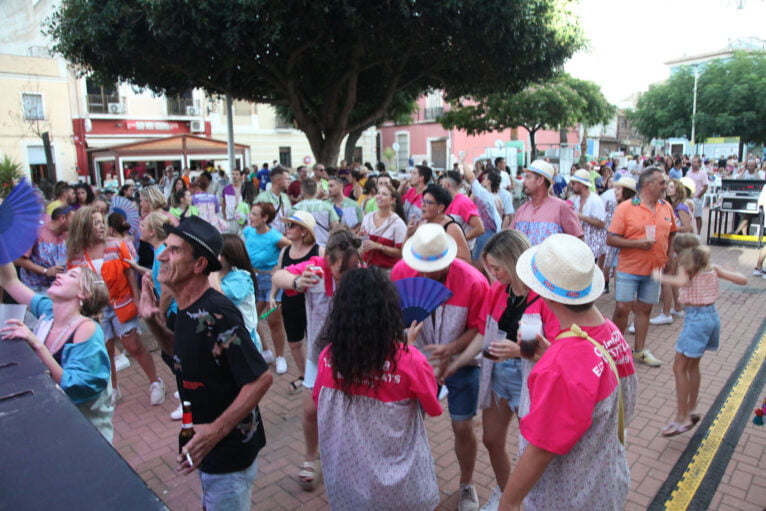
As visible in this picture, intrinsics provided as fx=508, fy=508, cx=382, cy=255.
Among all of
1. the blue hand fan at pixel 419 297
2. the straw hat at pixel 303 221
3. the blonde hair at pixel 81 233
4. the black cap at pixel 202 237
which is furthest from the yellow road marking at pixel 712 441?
the blonde hair at pixel 81 233

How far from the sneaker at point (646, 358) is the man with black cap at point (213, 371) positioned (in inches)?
182

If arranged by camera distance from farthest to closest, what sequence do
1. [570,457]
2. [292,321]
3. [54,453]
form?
[292,321] → [570,457] → [54,453]

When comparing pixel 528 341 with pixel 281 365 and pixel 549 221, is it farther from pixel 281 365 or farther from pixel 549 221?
pixel 281 365

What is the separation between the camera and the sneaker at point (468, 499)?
3.28 m

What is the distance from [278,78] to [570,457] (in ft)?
43.6

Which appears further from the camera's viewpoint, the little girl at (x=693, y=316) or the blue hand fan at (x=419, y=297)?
the little girl at (x=693, y=316)

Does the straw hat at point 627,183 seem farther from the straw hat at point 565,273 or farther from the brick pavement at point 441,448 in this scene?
the straw hat at point 565,273

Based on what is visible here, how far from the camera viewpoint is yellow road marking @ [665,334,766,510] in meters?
3.43

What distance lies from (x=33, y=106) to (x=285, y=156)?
1511 cm

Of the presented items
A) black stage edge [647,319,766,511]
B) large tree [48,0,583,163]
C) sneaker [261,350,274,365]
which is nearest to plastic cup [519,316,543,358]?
black stage edge [647,319,766,511]

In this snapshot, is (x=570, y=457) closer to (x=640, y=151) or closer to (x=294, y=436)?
(x=294, y=436)

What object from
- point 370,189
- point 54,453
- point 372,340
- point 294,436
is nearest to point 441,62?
point 370,189

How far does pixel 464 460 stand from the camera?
3.28 metres

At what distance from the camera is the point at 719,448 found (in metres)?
4.00
